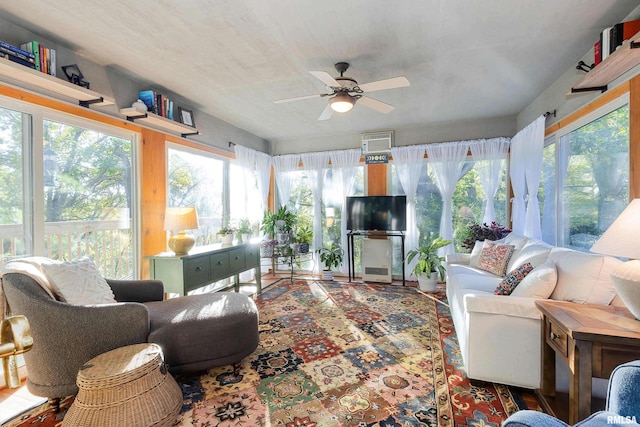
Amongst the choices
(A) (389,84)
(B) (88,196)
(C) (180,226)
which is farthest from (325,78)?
(B) (88,196)

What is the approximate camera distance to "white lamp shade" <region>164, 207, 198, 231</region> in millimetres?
2977

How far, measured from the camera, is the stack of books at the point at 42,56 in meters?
2.09

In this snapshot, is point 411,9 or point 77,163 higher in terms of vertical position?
point 411,9

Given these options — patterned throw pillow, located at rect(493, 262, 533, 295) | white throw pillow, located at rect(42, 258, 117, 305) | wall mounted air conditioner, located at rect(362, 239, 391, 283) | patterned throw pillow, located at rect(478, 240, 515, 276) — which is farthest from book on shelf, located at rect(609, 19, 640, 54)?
white throw pillow, located at rect(42, 258, 117, 305)

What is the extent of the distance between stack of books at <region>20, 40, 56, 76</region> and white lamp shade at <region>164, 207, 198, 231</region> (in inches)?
55.2

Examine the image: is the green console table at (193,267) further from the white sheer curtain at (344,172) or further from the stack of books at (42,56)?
the white sheer curtain at (344,172)

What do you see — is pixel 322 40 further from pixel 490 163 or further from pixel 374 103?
pixel 490 163

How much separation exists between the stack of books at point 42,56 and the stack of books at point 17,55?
0.03 metres

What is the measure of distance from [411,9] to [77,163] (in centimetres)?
299

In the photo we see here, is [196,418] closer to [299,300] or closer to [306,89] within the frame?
[299,300]

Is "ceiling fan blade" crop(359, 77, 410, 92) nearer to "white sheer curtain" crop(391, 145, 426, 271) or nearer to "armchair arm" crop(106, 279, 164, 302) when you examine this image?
"armchair arm" crop(106, 279, 164, 302)

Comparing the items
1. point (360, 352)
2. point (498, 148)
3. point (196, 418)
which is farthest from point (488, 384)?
point (498, 148)

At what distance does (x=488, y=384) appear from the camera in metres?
2.05

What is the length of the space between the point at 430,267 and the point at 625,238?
9.69ft
